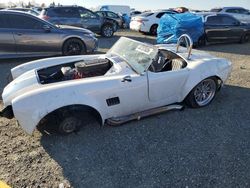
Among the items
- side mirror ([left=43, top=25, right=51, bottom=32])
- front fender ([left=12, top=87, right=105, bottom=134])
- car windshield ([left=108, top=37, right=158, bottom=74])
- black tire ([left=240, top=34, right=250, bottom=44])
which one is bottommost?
black tire ([left=240, top=34, right=250, bottom=44])

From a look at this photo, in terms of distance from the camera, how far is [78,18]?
13633mm

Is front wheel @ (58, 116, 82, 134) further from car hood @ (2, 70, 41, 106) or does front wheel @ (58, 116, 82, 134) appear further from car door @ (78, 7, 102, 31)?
car door @ (78, 7, 102, 31)

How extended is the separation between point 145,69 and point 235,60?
6.39m

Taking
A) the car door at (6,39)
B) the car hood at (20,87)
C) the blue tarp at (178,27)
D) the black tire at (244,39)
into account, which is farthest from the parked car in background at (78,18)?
the car hood at (20,87)

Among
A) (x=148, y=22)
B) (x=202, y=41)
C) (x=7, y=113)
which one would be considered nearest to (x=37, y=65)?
(x=7, y=113)

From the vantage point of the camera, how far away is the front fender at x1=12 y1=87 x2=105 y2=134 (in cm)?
346

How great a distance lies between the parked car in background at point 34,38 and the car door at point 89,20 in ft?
17.0

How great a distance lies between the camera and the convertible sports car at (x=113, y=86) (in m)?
3.62

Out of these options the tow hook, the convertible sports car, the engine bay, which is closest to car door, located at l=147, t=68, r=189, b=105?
the convertible sports car

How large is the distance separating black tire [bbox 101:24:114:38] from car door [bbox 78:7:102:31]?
0.31m

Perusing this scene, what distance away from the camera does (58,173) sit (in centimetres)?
329

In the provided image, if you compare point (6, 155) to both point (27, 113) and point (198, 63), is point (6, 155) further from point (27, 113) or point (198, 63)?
point (198, 63)

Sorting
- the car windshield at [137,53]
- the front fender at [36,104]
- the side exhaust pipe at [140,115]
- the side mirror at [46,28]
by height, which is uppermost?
the car windshield at [137,53]

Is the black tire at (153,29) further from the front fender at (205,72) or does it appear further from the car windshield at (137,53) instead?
the car windshield at (137,53)
